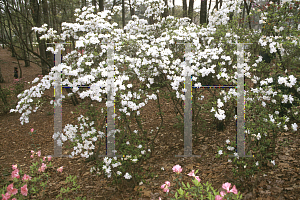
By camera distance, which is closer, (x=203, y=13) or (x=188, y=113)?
(x=188, y=113)

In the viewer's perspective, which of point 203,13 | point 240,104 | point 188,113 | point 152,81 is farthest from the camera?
point 203,13

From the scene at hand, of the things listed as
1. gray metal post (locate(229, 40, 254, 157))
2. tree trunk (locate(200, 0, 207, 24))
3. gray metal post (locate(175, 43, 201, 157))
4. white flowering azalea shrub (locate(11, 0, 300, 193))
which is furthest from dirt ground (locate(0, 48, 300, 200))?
tree trunk (locate(200, 0, 207, 24))

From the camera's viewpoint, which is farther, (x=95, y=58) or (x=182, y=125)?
(x=182, y=125)

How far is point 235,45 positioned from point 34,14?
777 centimetres

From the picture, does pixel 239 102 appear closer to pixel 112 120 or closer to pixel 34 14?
pixel 112 120

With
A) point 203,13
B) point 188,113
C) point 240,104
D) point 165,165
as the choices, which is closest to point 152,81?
point 188,113

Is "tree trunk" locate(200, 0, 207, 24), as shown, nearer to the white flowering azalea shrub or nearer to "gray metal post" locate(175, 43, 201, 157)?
the white flowering azalea shrub

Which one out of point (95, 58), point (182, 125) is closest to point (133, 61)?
point (95, 58)

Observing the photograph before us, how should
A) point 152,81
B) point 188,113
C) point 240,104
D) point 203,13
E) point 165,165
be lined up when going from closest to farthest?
point 240,104
point 152,81
point 165,165
point 188,113
point 203,13

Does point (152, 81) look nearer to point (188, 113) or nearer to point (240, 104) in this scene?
point (188, 113)

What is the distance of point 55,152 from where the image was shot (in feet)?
17.3

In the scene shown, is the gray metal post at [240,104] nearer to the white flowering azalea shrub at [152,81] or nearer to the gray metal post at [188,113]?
the white flowering azalea shrub at [152,81]

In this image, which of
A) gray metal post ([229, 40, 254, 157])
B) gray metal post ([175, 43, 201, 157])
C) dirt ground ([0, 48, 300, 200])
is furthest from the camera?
gray metal post ([175, 43, 201, 157])

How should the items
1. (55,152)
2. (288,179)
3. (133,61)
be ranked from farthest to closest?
(55,152), (133,61), (288,179)
